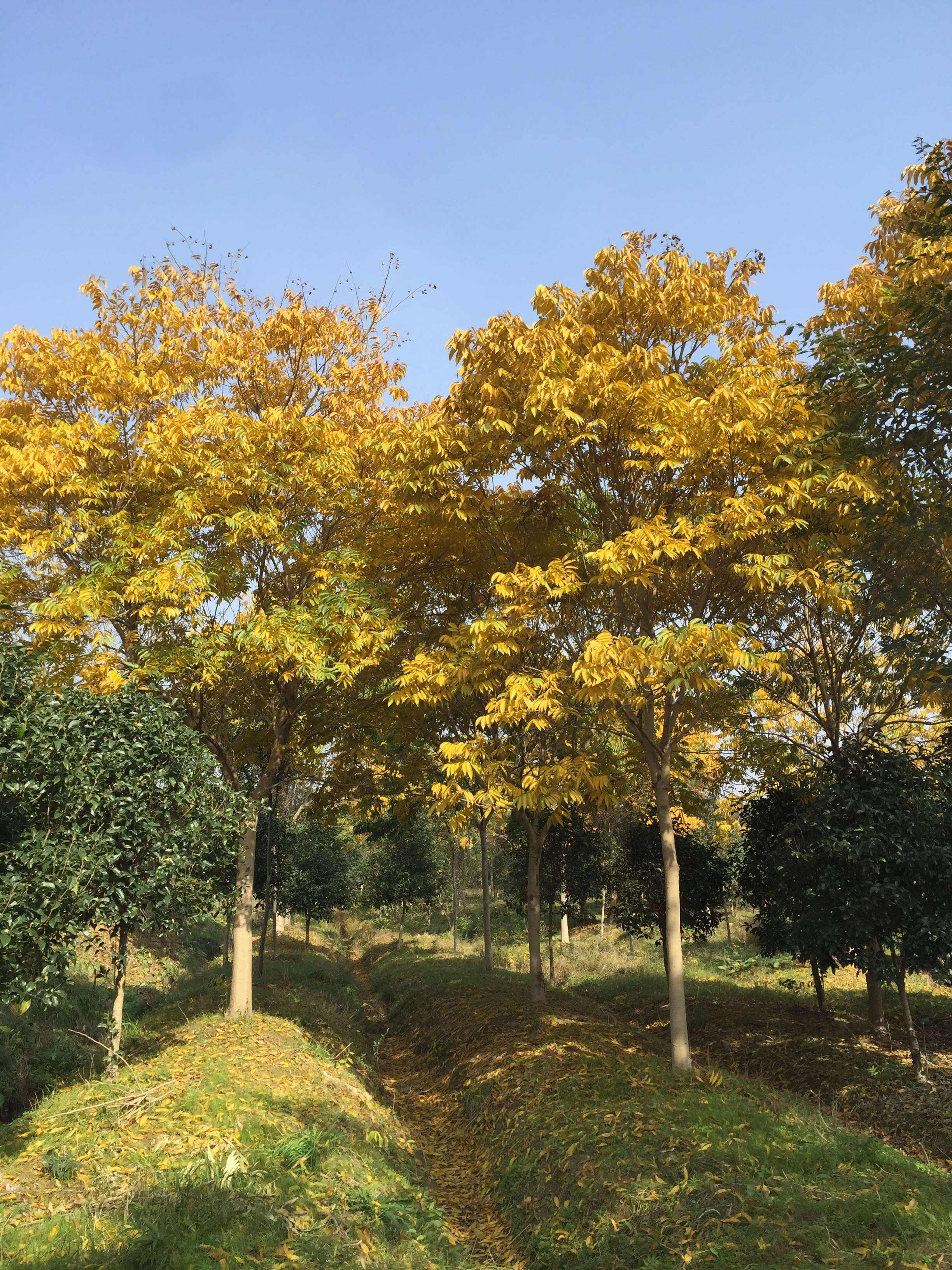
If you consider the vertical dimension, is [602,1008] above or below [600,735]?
below

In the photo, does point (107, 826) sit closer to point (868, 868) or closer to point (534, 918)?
point (868, 868)

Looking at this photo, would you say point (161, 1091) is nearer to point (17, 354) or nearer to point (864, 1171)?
point (864, 1171)

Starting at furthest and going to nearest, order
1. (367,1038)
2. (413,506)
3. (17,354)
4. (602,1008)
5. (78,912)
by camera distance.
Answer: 1. (602,1008)
2. (367,1038)
3. (17,354)
4. (413,506)
5. (78,912)

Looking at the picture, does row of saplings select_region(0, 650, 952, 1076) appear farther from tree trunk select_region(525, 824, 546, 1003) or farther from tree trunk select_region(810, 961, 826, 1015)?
tree trunk select_region(525, 824, 546, 1003)

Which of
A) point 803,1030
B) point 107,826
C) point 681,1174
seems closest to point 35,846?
point 107,826

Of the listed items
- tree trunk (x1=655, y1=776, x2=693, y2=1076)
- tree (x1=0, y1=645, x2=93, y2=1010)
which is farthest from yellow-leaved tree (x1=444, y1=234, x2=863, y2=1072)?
tree (x1=0, y1=645, x2=93, y2=1010)

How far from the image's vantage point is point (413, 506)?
9.78 metres

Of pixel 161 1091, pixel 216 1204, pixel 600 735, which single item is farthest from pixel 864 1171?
pixel 600 735

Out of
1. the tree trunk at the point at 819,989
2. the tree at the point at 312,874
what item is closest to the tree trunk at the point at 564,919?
the tree at the point at 312,874

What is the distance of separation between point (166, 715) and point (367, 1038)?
8807 millimetres

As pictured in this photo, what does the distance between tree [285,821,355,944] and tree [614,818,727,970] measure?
11.3 m

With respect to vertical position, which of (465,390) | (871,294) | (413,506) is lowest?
(413,506)

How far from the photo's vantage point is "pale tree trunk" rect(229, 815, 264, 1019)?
462 inches

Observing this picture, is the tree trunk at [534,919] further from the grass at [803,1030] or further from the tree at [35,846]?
the tree at [35,846]
